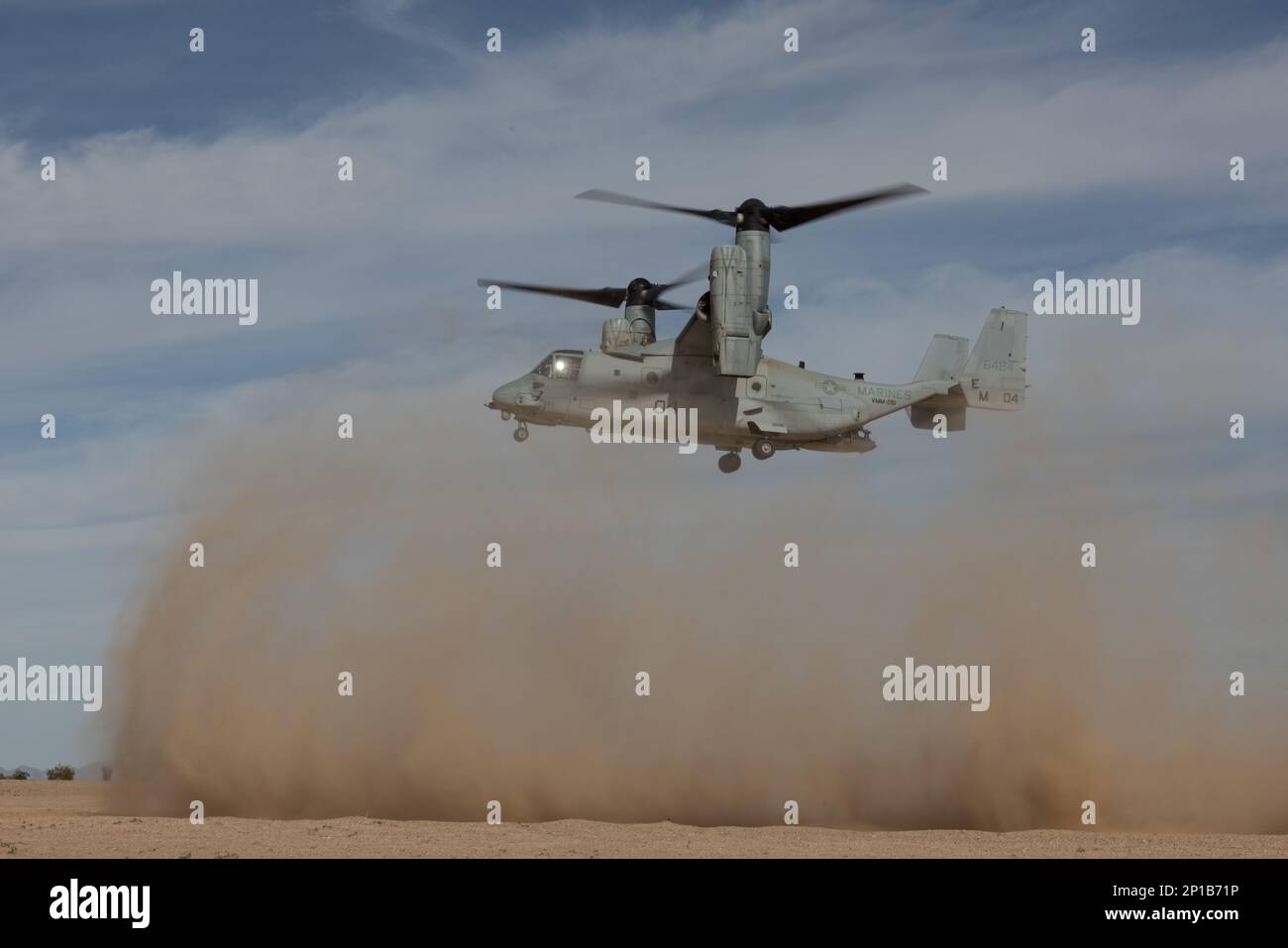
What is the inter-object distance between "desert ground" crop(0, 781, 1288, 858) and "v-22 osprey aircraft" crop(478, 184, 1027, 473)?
1017cm

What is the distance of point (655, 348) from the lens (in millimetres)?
39594

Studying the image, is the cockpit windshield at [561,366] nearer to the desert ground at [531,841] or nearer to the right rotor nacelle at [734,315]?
the right rotor nacelle at [734,315]

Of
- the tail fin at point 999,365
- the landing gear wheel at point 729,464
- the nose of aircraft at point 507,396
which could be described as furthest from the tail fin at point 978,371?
the nose of aircraft at point 507,396

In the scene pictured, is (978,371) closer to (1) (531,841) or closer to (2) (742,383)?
(2) (742,383)

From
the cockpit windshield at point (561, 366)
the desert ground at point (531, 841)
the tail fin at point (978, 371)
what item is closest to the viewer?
the desert ground at point (531, 841)

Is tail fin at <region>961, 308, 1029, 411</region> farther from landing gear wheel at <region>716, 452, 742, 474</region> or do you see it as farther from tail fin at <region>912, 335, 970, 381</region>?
landing gear wheel at <region>716, 452, 742, 474</region>

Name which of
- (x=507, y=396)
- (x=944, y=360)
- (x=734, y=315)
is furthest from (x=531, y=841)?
(x=944, y=360)

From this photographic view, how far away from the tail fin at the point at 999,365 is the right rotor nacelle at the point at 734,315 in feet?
29.4

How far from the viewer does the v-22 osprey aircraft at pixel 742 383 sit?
36906 mm

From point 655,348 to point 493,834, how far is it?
514 inches

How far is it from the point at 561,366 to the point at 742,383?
15.4 ft

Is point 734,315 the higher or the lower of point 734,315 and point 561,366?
the higher

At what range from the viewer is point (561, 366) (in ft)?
130

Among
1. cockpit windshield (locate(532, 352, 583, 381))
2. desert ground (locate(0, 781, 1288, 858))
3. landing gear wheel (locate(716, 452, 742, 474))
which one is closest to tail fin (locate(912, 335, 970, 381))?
landing gear wheel (locate(716, 452, 742, 474))
